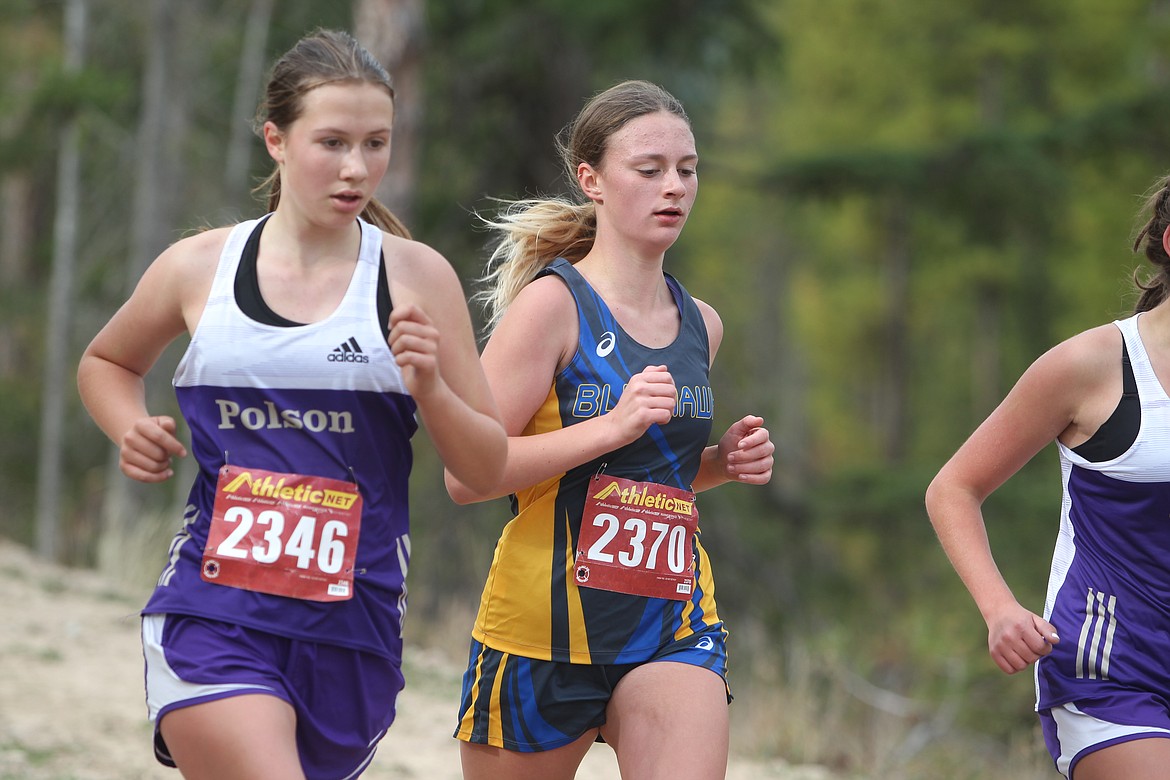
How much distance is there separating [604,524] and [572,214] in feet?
3.04

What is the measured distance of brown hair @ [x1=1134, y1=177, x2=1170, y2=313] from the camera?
323cm

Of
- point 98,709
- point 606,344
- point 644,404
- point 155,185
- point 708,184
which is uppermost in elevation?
point 708,184

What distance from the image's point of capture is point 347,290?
9.09 feet

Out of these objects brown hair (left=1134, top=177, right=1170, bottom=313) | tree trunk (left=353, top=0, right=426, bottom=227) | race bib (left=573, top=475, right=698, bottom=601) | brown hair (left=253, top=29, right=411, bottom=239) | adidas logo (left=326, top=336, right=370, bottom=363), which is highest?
tree trunk (left=353, top=0, right=426, bottom=227)

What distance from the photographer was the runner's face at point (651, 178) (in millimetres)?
3355

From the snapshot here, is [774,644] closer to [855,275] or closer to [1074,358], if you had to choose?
[1074,358]

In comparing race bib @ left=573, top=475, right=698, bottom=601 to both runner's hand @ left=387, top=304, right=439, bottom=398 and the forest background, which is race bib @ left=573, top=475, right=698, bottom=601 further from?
the forest background

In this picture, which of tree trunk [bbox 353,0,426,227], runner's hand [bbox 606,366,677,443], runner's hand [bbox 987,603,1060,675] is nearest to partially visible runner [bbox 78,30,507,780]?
runner's hand [bbox 606,366,677,443]

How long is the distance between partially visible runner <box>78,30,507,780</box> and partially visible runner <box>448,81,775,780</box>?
1.24 feet

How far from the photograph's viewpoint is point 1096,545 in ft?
10.0

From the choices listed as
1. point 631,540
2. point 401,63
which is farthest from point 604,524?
point 401,63

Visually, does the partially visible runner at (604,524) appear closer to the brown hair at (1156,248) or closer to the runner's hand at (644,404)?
the runner's hand at (644,404)

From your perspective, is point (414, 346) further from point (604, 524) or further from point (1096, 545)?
point (1096, 545)

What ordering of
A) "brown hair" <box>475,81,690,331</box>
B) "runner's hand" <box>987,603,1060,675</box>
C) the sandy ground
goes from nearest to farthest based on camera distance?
"runner's hand" <box>987,603,1060,675</box>
"brown hair" <box>475,81,690,331</box>
the sandy ground
